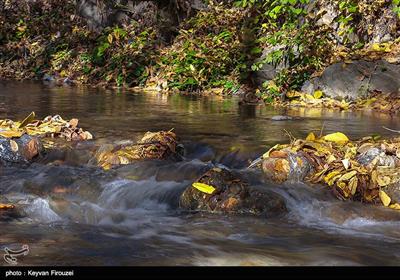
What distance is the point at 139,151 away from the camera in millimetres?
6059

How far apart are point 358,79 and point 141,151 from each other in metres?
6.56

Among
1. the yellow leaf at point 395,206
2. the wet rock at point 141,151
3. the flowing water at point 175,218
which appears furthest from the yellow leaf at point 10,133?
the yellow leaf at point 395,206

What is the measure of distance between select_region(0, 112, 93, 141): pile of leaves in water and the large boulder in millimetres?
6051

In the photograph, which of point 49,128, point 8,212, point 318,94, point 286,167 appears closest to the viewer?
point 8,212

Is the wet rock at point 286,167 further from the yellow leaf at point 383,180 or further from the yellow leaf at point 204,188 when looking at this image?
the yellow leaf at point 204,188

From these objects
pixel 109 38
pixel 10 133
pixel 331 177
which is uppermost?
pixel 109 38

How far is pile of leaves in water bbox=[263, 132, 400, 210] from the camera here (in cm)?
502

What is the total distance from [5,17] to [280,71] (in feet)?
46.4

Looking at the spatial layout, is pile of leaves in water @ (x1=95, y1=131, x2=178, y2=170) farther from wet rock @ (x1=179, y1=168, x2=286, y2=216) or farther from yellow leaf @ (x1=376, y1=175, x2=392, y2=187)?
yellow leaf @ (x1=376, y1=175, x2=392, y2=187)

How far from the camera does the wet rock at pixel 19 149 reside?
595 cm

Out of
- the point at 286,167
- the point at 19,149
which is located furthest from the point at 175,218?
the point at 19,149

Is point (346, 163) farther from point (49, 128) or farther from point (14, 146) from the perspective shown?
point (49, 128)

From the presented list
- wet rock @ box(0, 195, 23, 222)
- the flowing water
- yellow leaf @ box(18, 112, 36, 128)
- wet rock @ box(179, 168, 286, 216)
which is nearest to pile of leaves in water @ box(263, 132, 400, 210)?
the flowing water

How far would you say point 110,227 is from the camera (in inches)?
169
